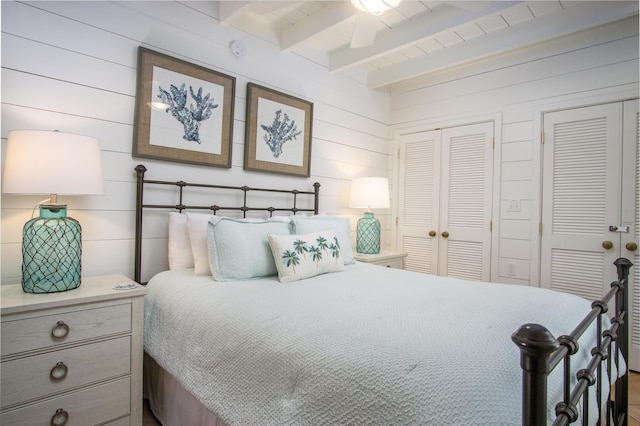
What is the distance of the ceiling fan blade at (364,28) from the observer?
1.92 m

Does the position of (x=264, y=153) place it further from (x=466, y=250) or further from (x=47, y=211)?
(x=466, y=250)

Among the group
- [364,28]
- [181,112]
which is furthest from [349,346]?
[181,112]

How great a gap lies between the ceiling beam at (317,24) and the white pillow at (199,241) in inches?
61.2

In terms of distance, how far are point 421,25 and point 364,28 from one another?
0.85 meters

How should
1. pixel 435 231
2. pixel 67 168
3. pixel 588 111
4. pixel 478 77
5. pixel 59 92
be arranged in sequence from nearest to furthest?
pixel 67 168
pixel 59 92
pixel 588 111
pixel 478 77
pixel 435 231

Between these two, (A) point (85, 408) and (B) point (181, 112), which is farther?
(B) point (181, 112)

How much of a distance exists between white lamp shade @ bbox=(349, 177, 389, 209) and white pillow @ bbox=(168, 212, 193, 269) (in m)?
1.62

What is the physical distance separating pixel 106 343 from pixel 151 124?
125cm

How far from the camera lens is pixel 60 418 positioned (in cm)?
139

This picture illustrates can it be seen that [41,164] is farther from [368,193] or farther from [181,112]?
[368,193]

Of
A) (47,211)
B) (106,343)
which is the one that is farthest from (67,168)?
(106,343)

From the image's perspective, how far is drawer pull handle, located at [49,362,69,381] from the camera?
4.52ft

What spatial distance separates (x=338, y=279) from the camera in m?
1.97

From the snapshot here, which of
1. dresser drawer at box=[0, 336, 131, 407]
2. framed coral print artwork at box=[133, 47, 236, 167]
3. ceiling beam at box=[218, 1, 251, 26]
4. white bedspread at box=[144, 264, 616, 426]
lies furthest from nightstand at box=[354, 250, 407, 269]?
ceiling beam at box=[218, 1, 251, 26]
